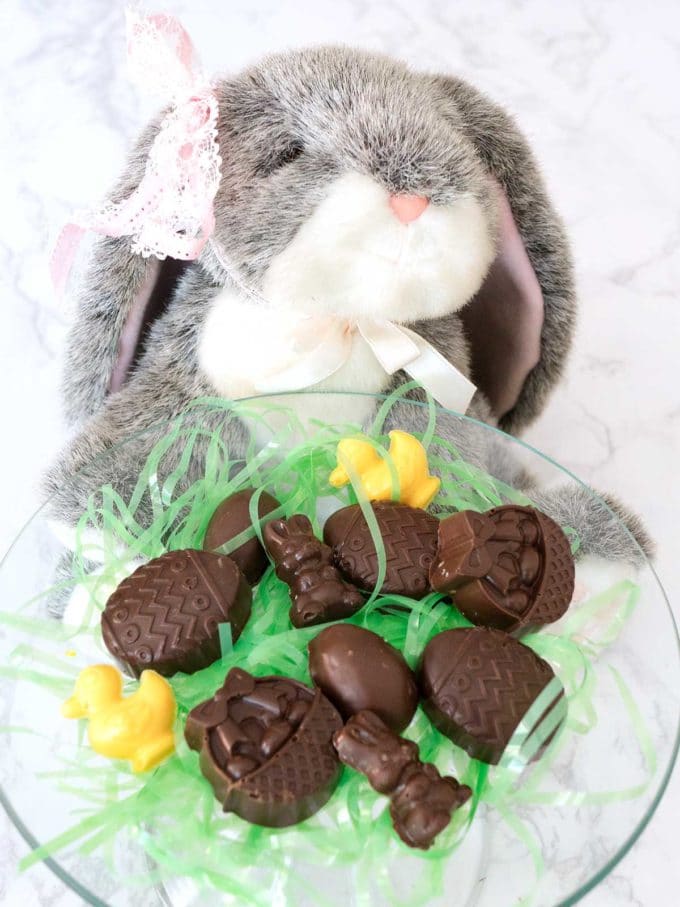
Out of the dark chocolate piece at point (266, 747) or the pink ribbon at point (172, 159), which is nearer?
the dark chocolate piece at point (266, 747)

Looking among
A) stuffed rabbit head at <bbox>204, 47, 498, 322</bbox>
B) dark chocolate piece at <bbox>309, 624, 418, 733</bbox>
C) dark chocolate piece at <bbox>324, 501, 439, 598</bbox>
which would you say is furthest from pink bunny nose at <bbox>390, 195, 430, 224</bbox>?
dark chocolate piece at <bbox>309, 624, 418, 733</bbox>

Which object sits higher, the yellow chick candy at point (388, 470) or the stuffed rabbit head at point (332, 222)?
the stuffed rabbit head at point (332, 222)

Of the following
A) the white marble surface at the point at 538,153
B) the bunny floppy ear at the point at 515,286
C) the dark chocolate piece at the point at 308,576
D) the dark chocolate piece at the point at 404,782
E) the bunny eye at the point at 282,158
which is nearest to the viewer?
the dark chocolate piece at the point at 404,782

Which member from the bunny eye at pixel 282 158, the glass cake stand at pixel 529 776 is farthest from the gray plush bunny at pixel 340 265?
the glass cake stand at pixel 529 776

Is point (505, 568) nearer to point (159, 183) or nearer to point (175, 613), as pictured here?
point (175, 613)

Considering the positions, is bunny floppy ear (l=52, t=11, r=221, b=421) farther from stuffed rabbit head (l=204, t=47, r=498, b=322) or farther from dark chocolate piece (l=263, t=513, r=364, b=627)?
dark chocolate piece (l=263, t=513, r=364, b=627)

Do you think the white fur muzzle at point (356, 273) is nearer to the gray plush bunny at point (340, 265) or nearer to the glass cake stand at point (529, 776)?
the gray plush bunny at point (340, 265)

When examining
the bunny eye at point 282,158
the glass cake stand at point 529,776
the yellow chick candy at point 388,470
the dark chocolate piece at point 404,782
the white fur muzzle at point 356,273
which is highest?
the bunny eye at point 282,158
